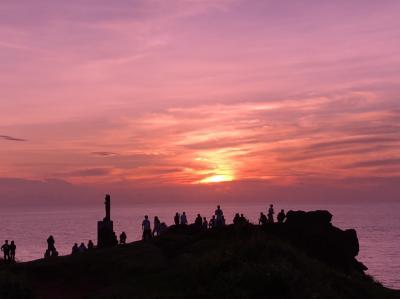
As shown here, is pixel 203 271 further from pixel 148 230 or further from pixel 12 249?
pixel 12 249

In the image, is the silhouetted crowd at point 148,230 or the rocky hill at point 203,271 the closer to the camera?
the rocky hill at point 203,271

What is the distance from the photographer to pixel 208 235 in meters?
39.2

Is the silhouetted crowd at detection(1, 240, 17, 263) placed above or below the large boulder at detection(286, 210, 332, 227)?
below

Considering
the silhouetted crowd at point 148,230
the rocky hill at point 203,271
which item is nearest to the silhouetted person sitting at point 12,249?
the silhouetted crowd at point 148,230

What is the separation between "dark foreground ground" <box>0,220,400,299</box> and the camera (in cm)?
2542

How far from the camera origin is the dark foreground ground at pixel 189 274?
1001 inches

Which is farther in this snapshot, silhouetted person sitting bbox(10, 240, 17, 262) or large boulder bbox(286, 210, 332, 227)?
large boulder bbox(286, 210, 332, 227)

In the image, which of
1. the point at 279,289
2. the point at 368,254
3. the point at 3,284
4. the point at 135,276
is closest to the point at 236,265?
the point at 279,289

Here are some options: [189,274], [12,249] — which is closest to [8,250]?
[12,249]

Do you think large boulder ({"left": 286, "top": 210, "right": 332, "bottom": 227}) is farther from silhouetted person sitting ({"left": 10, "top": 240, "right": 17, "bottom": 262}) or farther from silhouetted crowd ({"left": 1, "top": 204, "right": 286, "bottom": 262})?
silhouetted person sitting ({"left": 10, "top": 240, "right": 17, "bottom": 262})

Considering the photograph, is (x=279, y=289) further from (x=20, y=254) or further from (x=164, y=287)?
(x=20, y=254)

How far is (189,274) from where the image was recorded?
2791 centimetres

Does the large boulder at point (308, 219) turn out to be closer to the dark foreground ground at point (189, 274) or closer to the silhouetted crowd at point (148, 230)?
the silhouetted crowd at point (148, 230)

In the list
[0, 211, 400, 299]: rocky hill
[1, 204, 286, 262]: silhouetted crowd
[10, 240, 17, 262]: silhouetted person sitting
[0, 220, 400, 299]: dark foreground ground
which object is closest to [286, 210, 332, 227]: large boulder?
[0, 211, 400, 299]: rocky hill
